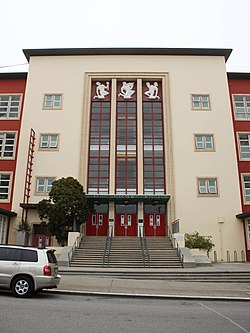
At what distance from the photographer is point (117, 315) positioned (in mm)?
7328

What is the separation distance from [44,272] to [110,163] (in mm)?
17491

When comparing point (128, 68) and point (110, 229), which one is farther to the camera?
point (128, 68)

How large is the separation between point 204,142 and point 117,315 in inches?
831

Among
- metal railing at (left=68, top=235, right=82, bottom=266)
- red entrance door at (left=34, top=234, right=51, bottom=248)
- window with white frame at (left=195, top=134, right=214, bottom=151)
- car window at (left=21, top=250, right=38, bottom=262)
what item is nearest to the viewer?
car window at (left=21, top=250, right=38, bottom=262)

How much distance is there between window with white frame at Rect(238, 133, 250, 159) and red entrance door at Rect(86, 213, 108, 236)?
12201 millimetres

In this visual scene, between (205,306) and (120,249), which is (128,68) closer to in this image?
(120,249)

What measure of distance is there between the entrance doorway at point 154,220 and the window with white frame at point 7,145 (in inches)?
467

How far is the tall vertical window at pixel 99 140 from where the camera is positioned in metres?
26.2

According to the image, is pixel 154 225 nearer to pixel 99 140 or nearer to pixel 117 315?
pixel 99 140

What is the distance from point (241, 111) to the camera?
27984mm

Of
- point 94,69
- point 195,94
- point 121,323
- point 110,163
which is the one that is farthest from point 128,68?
point 121,323

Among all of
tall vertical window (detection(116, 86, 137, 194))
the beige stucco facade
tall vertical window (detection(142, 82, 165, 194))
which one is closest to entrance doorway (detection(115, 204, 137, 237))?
tall vertical window (detection(116, 86, 137, 194))

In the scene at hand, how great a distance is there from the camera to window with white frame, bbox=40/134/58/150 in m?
26.6

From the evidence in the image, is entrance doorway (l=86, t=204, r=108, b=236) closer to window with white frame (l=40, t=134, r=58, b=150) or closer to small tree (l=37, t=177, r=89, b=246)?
small tree (l=37, t=177, r=89, b=246)
